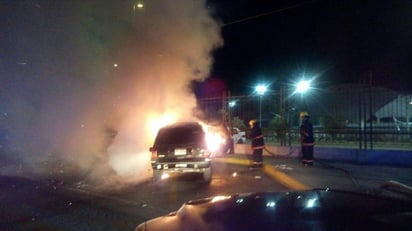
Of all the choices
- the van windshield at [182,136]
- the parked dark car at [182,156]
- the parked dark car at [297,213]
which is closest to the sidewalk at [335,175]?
the parked dark car at [182,156]

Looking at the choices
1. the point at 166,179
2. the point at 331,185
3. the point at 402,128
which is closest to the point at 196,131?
the point at 166,179

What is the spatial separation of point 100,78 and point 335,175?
12.0 m

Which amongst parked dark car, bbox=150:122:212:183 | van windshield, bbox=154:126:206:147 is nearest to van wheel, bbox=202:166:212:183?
parked dark car, bbox=150:122:212:183

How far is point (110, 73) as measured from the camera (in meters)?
19.5

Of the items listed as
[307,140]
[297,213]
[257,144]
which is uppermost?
[307,140]

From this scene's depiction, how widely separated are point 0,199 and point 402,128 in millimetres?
12328

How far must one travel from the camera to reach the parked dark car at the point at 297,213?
6.68ft

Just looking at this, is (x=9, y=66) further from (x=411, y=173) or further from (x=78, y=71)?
(x=411, y=173)

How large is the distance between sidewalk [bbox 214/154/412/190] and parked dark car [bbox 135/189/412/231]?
6989 millimetres

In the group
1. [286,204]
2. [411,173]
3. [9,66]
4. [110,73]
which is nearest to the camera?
[286,204]

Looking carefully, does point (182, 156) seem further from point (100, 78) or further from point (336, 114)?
point (100, 78)

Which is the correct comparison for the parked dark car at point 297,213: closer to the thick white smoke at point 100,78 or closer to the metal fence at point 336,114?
the thick white smoke at point 100,78

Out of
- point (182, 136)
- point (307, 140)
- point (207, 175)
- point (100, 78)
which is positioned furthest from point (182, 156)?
point (100, 78)

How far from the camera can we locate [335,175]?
11.6 metres
